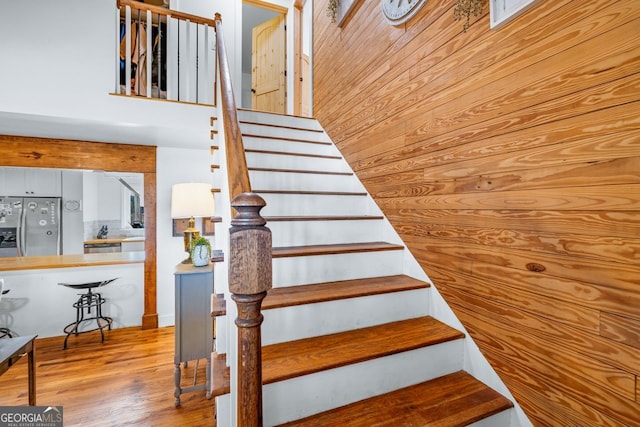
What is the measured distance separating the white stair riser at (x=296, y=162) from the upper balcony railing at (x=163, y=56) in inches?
49.2

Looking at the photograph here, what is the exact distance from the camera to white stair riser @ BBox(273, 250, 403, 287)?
1.61 meters

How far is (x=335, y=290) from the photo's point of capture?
1.55 meters

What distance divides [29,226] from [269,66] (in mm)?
4411

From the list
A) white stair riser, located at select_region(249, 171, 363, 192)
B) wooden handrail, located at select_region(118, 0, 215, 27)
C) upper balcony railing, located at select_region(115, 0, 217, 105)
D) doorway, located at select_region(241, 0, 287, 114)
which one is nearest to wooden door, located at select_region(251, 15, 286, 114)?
doorway, located at select_region(241, 0, 287, 114)

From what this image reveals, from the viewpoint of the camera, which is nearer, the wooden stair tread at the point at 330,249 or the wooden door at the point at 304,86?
the wooden stair tread at the point at 330,249

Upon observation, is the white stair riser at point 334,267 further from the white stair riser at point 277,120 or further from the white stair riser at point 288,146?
the white stair riser at point 277,120

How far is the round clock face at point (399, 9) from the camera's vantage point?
5.66ft

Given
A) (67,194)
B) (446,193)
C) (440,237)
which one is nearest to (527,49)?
(446,193)

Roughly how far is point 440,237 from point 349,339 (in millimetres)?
721

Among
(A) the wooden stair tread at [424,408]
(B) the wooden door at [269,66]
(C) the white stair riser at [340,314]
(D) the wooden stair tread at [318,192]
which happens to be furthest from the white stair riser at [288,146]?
(B) the wooden door at [269,66]

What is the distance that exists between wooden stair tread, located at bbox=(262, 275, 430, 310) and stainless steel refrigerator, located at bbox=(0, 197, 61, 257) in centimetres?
478

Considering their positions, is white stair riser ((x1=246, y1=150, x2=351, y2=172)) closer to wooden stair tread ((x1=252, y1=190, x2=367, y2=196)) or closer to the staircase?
the staircase

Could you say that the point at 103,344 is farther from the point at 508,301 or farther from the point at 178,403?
the point at 508,301

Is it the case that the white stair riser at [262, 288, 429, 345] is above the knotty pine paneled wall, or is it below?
below
